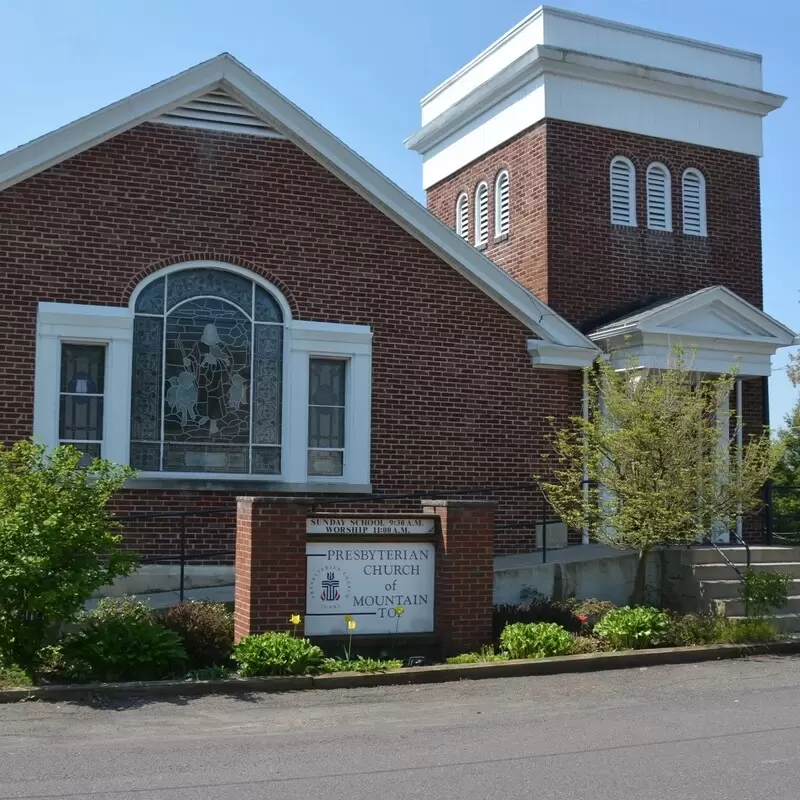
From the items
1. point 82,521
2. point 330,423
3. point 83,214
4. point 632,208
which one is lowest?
point 82,521

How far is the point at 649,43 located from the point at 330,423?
885 centimetres

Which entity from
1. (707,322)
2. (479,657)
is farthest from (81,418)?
(707,322)

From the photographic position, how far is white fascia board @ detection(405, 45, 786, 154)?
59.8ft

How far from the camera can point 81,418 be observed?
14016 mm

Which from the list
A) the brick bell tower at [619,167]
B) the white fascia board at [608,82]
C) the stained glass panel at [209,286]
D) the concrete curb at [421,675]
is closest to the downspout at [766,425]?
the brick bell tower at [619,167]

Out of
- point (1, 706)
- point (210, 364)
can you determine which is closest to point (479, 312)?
point (210, 364)

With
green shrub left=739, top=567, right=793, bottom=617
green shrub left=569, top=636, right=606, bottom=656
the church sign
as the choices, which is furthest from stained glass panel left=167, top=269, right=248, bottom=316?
green shrub left=739, top=567, right=793, bottom=617

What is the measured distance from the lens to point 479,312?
1611cm

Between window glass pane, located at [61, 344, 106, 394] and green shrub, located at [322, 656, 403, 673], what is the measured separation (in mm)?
5027

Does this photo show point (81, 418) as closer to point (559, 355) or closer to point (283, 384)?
point (283, 384)

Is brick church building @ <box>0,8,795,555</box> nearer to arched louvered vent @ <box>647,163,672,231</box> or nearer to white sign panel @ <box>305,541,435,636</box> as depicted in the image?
arched louvered vent @ <box>647,163,672,231</box>

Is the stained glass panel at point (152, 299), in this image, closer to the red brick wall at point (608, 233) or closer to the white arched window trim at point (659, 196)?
the red brick wall at point (608, 233)

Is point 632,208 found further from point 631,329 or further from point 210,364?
point 210,364

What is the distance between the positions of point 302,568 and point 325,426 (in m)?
4.01
